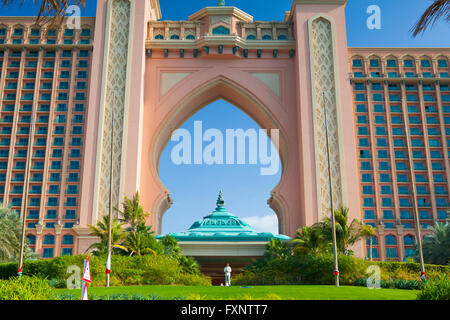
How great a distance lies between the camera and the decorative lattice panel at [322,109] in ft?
136

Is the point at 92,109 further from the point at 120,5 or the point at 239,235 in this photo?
the point at 239,235

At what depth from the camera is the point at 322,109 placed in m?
43.6

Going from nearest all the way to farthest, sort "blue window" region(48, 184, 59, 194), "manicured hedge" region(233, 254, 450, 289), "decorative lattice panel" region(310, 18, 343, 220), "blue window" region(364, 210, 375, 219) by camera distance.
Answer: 1. "manicured hedge" region(233, 254, 450, 289)
2. "decorative lattice panel" region(310, 18, 343, 220)
3. "blue window" region(364, 210, 375, 219)
4. "blue window" region(48, 184, 59, 194)

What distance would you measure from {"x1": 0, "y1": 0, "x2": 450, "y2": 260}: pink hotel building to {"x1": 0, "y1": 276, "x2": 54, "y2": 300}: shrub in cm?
2452

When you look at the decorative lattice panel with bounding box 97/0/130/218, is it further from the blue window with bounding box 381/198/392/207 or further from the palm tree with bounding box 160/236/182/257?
the blue window with bounding box 381/198/392/207

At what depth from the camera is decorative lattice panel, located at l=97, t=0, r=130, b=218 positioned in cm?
4094

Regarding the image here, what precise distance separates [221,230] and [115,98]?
48.0ft

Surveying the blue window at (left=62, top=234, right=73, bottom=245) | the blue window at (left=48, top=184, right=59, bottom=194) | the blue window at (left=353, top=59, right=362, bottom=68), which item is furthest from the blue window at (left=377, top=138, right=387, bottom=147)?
the blue window at (left=48, top=184, right=59, bottom=194)

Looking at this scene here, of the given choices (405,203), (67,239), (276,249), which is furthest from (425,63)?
(67,239)

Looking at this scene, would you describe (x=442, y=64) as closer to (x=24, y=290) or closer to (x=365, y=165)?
(x=365, y=165)

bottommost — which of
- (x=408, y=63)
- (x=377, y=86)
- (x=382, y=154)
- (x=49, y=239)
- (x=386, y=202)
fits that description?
(x=49, y=239)

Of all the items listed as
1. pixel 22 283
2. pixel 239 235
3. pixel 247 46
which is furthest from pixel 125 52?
pixel 22 283

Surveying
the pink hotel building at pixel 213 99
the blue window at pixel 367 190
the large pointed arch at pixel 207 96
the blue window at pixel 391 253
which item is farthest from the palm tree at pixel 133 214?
the blue window at pixel 391 253

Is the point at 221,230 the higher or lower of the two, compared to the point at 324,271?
higher
